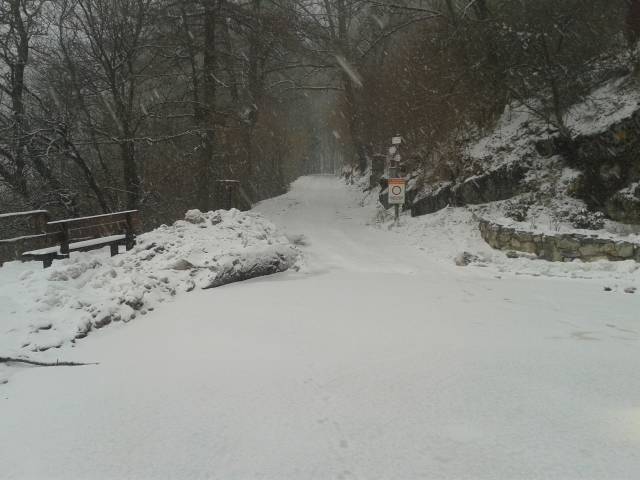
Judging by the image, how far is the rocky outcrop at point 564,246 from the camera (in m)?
7.38

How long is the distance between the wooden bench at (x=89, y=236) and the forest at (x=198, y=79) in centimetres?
324

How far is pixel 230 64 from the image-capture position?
15109 mm

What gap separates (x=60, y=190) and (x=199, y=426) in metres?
12.8

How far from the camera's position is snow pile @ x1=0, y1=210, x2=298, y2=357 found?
483 centimetres

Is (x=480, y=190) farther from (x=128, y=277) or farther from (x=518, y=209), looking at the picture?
(x=128, y=277)

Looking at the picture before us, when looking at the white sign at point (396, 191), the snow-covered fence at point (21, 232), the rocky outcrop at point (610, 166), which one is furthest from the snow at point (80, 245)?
the rocky outcrop at point (610, 166)

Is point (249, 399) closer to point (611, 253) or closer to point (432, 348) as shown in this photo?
point (432, 348)

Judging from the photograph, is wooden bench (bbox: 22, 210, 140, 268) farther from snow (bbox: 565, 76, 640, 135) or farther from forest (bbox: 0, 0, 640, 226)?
snow (bbox: 565, 76, 640, 135)

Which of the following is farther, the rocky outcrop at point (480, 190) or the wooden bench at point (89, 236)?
the rocky outcrop at point (480, 190)

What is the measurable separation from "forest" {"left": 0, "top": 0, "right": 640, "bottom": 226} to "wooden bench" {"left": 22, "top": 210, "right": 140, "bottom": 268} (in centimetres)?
324

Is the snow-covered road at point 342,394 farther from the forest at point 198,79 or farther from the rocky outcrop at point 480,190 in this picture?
the forest at point 198,79

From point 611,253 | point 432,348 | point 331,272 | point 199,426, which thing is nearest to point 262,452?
point 199,426

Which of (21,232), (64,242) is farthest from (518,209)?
(21,232)

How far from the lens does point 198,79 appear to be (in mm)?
14688
